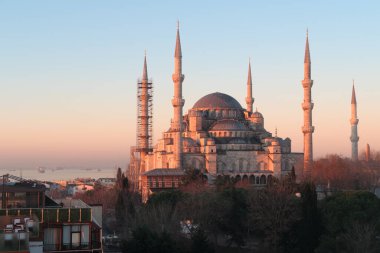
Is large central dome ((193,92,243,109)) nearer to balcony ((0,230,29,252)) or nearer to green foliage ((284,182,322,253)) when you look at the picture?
green foliage ((284,182,322,253))

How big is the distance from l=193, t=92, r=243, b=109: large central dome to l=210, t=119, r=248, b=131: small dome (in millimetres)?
3037

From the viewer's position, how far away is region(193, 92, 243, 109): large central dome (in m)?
72.7

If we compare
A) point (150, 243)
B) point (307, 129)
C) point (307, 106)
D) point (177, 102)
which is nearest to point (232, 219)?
point (150, 243)

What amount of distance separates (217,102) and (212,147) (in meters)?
10.1

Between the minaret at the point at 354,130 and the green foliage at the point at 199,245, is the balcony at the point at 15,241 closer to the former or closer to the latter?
the green foliage at the point at 199,245

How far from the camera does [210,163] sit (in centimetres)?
6372

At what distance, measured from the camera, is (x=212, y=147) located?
211ft

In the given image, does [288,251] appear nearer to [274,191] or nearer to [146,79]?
[274,191]

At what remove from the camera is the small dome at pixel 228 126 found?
6838 cm

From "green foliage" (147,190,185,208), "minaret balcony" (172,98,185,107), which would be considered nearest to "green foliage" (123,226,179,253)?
"green foliage" (147,190,185,208)

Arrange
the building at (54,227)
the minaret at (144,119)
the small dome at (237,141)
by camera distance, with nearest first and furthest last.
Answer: the building at (54,227)
the small dome at (237,141)
the minaret at (144,119)

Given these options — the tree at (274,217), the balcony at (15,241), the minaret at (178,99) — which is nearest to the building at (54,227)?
the balcony at (15,241)

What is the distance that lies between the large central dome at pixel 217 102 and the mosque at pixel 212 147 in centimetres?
12

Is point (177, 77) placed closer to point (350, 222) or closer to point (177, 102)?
point (177, 102)
